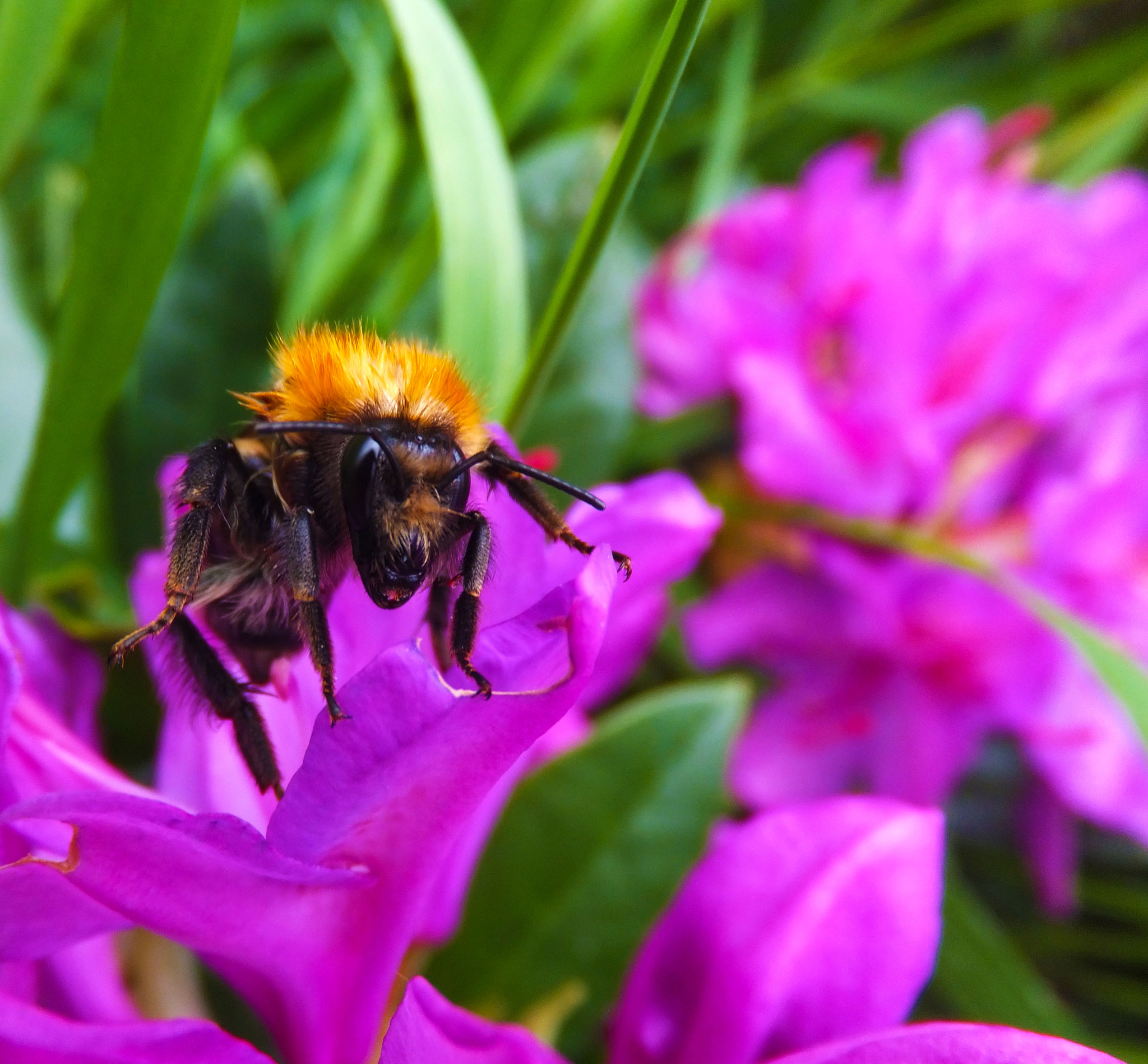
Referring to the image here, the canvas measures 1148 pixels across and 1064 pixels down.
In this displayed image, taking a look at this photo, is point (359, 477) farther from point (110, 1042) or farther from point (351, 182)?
point (351, 182)

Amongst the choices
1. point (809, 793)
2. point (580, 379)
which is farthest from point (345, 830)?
point (809, 793)

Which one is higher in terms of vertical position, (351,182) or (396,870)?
(351,182)

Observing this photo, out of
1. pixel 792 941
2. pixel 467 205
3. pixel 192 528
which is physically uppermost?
pixel 467 205

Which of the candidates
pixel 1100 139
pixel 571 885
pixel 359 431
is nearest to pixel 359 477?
pixel 359 431

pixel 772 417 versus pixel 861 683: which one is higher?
pixel 772 417

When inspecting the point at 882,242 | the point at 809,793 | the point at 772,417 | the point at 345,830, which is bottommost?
the point at 809,793

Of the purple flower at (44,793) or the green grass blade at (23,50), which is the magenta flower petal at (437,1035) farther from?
the green grass blade at (23,50)

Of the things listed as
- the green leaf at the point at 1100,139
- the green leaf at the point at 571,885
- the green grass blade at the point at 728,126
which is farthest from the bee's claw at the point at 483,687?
the green leaf at the point at 1100,139

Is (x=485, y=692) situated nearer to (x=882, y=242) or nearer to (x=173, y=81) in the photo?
(x=173, y=81)
